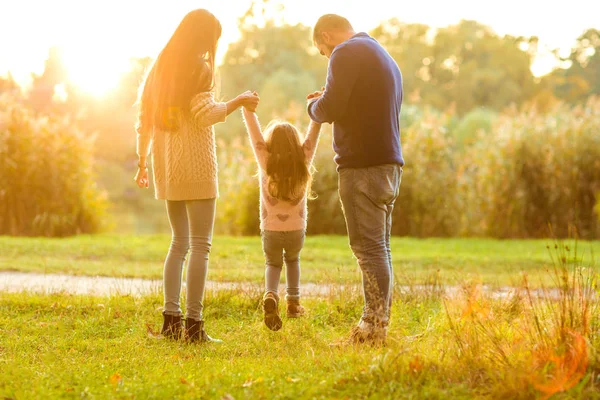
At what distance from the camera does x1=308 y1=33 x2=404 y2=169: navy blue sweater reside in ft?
14.0

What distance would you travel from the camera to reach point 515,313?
5340 millimetres

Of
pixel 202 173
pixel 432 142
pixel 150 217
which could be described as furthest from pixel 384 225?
pixel 150 217

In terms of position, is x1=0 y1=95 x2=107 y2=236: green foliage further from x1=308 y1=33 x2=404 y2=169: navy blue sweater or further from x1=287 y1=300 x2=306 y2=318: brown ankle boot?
x1=308 y1=33 x2=404 y2=169: navy blue sweater

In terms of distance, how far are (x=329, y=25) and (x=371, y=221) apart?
1198mm

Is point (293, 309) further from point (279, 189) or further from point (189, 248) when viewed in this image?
point (189, 248)

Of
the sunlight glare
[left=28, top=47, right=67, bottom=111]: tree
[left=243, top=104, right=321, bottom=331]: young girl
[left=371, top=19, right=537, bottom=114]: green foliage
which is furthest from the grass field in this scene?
[left=371, top=19, right=537, bottom=114]: green foliage

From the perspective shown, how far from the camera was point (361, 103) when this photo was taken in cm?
434

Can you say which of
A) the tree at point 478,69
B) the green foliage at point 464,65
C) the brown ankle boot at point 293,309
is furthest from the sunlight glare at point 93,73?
the brown ankle boot at point 293,309

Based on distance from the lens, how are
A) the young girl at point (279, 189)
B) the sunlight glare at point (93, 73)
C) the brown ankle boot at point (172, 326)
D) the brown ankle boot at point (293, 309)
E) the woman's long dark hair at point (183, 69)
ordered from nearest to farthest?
the woman's long dark hair at point (183, 69) → the brown ankle boot at point (172, 326) → the young girl at point (279, 189) → the brown ankle boot at point (293, 309) → the sunlight glare at point (93, 73)

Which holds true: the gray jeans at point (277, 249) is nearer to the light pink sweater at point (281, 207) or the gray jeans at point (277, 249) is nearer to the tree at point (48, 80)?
the light pink sweater at point (281, 207)

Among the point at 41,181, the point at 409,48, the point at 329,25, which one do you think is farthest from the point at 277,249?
the point at 409,48

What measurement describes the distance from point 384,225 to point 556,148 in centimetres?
950

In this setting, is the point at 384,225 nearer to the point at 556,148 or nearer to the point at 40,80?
the point at 556,148

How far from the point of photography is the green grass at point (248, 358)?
333cm
